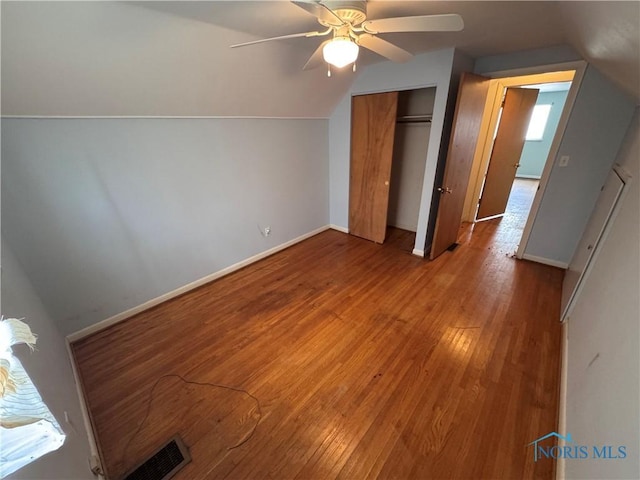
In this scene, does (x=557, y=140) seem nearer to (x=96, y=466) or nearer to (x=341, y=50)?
(x=341, y=50)

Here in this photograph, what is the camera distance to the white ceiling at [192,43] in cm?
132

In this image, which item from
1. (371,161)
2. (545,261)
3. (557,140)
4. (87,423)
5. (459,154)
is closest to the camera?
(87,423)

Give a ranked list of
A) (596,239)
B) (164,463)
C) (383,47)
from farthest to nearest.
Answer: (596,239), (383,47), (164,463)

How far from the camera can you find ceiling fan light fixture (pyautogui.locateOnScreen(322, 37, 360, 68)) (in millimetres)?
1373

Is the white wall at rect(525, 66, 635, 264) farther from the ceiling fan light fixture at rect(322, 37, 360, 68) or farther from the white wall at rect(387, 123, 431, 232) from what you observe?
the ceiling fan light fixture at rect(322, 37, 360, 68)

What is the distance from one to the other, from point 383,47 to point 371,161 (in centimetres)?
193

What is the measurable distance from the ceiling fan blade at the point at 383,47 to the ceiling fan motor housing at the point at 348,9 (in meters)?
0.18

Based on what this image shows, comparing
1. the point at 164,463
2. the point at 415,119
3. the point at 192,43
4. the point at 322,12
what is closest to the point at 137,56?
the point at 192,43

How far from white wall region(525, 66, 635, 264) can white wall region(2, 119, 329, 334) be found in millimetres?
3048

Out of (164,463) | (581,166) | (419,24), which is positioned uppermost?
(419,24)

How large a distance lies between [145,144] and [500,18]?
2.91 m

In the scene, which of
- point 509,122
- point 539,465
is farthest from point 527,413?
point 509,122

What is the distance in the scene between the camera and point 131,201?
2.21 m

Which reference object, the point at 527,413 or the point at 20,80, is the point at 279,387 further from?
the point at 20,80
